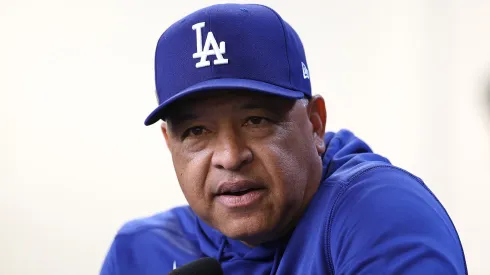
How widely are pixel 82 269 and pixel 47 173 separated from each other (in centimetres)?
43

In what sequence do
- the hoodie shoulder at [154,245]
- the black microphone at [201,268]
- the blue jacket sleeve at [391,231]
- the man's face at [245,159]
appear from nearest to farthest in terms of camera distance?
the blue jacket sleeve at [391,231] < the black microphone at [201,268] < the man's face at [245,159] < the hoodie shoulder at [154,245]

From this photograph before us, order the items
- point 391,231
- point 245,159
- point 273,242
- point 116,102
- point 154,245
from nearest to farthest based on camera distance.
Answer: point 391,231
point 245,159
point 273,242
point 154,245
point 116,102

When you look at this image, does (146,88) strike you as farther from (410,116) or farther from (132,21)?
(410,116)

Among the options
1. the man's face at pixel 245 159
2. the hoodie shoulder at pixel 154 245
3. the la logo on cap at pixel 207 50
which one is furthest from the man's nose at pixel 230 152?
the hoodie shoulder at pixel 154 245

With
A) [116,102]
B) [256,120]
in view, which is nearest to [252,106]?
[256,120]

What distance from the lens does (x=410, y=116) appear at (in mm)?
3156

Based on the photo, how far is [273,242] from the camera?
4.21 feet

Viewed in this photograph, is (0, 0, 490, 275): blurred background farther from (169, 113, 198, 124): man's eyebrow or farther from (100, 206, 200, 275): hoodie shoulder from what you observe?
(169, 113, 198, 124): man's eyebrow

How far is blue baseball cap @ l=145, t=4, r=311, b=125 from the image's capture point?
3.89ft

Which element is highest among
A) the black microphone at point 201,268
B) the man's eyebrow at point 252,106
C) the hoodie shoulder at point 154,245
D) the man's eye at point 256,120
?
the man's eyebrow at point 252,106

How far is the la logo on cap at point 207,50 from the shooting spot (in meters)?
1.19

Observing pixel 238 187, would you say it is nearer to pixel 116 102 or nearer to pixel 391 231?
pixel 391 231

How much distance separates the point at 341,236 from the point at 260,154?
197mm

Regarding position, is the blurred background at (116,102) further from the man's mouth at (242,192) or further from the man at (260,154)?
the man's mouth at (242,192)
